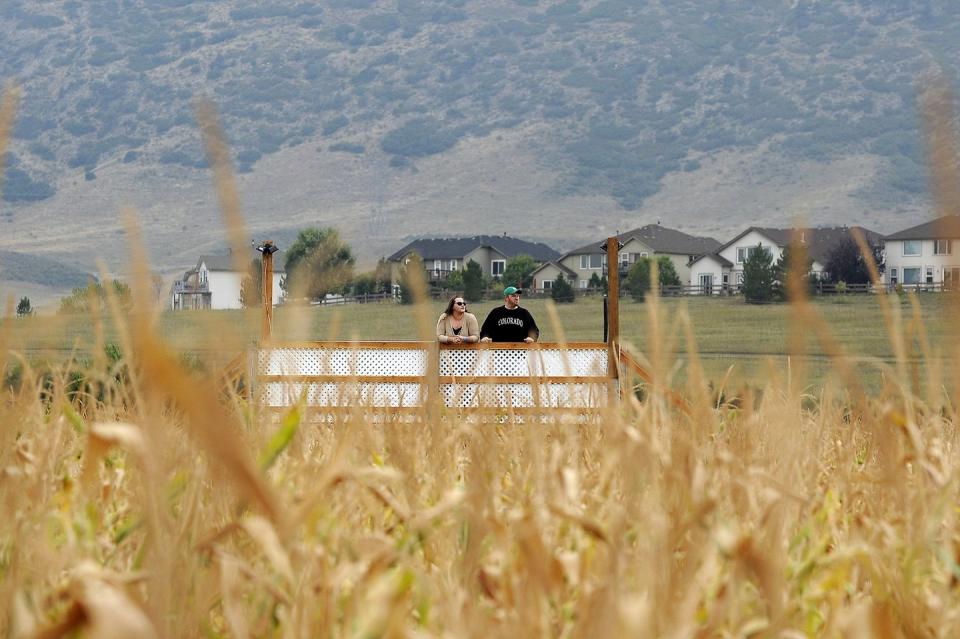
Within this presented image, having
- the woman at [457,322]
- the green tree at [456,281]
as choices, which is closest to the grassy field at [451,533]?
the woman at [457,322]

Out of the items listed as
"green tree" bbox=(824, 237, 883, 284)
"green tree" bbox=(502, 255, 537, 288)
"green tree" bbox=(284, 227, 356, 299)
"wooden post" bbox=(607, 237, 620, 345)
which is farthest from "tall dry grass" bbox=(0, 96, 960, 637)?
"green tree" bbox=(502, 255, 537, 288)

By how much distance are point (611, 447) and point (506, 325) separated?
989 centimetres

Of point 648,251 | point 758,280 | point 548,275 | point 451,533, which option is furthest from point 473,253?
point 451,533

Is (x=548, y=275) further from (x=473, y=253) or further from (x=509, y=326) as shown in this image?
(x=509, y=326)

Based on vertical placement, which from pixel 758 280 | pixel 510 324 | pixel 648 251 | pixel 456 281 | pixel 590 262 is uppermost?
pixel 648 251

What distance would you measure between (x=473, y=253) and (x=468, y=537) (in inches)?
5845

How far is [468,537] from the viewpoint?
204cm

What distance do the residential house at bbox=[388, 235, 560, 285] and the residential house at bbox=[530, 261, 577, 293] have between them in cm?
445

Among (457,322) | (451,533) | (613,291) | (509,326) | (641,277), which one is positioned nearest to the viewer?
(451,533)

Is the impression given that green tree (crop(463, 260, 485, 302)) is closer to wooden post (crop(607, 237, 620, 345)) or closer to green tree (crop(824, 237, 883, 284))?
green tree (crop(824, 237, 883, 284))

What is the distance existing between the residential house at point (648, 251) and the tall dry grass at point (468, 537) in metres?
140

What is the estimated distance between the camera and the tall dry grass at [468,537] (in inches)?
56.3

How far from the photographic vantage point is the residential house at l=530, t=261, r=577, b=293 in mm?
142000

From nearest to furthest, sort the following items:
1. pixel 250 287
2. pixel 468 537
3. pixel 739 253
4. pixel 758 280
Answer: pixel 250 287 < pixel 468 537 < pixel 758 280 < pixel 739 253
